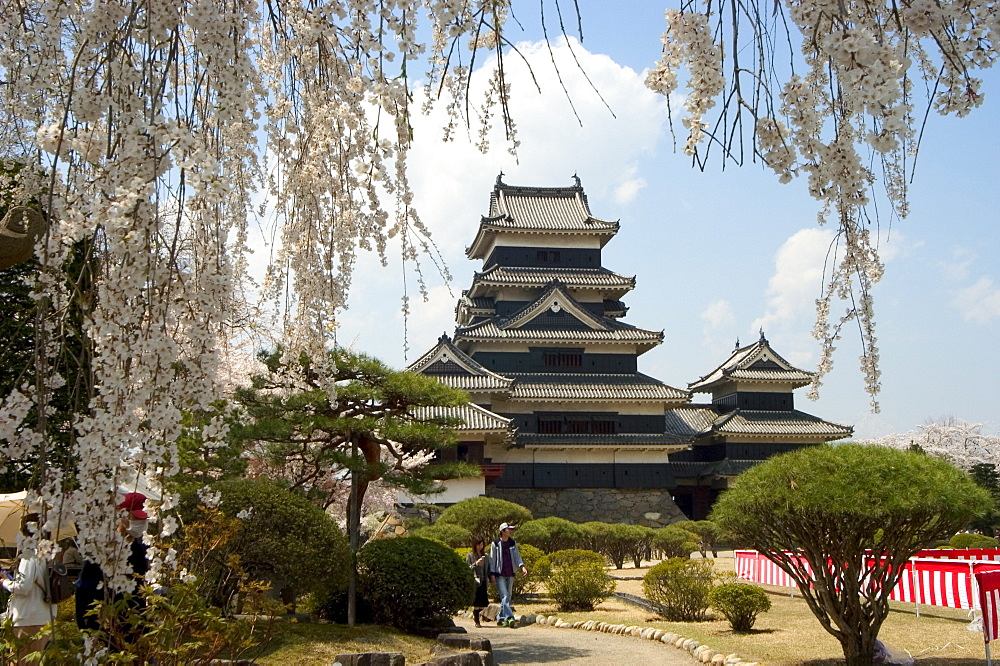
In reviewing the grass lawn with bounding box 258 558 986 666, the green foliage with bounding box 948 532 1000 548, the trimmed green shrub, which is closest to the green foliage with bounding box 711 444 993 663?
the grass lawn with bounding box 258 558 986 666

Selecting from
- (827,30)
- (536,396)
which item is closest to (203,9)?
(827,30)

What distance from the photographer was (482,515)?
19141mm

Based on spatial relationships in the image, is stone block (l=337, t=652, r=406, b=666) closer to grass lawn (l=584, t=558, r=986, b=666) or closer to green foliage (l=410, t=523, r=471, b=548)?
grass lawn (l=584, t=558, r=986, b=666)

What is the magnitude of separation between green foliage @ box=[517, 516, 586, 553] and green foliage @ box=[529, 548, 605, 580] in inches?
117

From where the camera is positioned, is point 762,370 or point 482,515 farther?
point 762,370

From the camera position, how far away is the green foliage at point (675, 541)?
23109 mm

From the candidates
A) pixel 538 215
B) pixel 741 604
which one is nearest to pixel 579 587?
pixel 741 604

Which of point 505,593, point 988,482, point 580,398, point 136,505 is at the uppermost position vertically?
point 580,398

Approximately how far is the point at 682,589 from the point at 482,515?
7.51m

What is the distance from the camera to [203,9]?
2.29 m

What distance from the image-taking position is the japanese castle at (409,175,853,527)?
2920 centimetres

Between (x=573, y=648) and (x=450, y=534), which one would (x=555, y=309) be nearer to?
(x=450, y=534)

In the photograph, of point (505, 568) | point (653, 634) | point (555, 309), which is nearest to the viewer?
point (653, 634)

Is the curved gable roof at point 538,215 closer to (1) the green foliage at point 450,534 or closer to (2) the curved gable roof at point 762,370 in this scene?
(2) the curved gable roof at point 762,370
